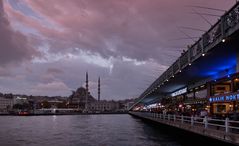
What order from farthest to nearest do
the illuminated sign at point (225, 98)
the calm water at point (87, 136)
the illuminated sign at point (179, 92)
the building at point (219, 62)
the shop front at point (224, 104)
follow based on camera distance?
the illuminated sign at point (179, 92) < the calm water at point (87, 136) < the shop front at point (224, 104) < the illuminated sign at point (225, 98) < the building at point (219, 62)

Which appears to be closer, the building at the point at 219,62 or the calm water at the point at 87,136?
the building at the point at 219,62

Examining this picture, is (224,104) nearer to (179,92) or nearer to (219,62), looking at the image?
(219,62)

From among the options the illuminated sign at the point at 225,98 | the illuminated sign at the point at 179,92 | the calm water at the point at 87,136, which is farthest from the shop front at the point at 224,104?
the illuminated sign at the point at 179,92

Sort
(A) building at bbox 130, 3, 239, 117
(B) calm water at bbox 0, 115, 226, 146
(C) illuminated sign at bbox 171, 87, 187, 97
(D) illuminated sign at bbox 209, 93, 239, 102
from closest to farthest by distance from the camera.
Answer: (A) building at bbox 130, 3, 239, 117 → (D) illuminated sign at bbox 209, 93, 239, 102 → (B) calm water at bbox 0, 115, 226, 146 → (C) illuminated sign at bbox 171, 87, 187, 97

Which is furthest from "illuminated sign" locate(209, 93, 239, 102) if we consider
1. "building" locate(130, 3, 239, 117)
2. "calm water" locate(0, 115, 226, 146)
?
"calm water" locate(0, 115, 226, 146)

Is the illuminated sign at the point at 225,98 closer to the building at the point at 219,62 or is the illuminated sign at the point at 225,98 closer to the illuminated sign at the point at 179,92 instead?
the building at the point at 219,62

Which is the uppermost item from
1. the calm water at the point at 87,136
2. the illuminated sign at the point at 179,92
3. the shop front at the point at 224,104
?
the illuminated sign at the point at 179,92

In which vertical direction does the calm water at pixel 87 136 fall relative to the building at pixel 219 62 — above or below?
below

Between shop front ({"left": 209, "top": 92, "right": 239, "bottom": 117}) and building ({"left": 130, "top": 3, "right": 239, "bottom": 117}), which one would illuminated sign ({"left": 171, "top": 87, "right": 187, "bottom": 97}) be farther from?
shop front ({"left": 209, "top": 92, "right": 239, "bottom": 117})

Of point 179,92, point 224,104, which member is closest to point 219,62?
point 224,104

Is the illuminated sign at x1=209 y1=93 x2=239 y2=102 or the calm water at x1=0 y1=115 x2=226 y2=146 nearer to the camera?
the illuminated sign at x1=209 y1=93 x2=239 y2=102

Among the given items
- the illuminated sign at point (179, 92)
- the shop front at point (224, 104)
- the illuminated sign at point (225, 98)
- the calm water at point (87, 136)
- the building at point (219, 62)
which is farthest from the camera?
the illuminated sign at point (179, 92)

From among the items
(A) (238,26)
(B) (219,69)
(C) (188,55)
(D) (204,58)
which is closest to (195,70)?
(B) (219,69)

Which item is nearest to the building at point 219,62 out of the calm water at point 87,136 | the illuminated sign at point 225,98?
the illuminated sign at point 225,98
